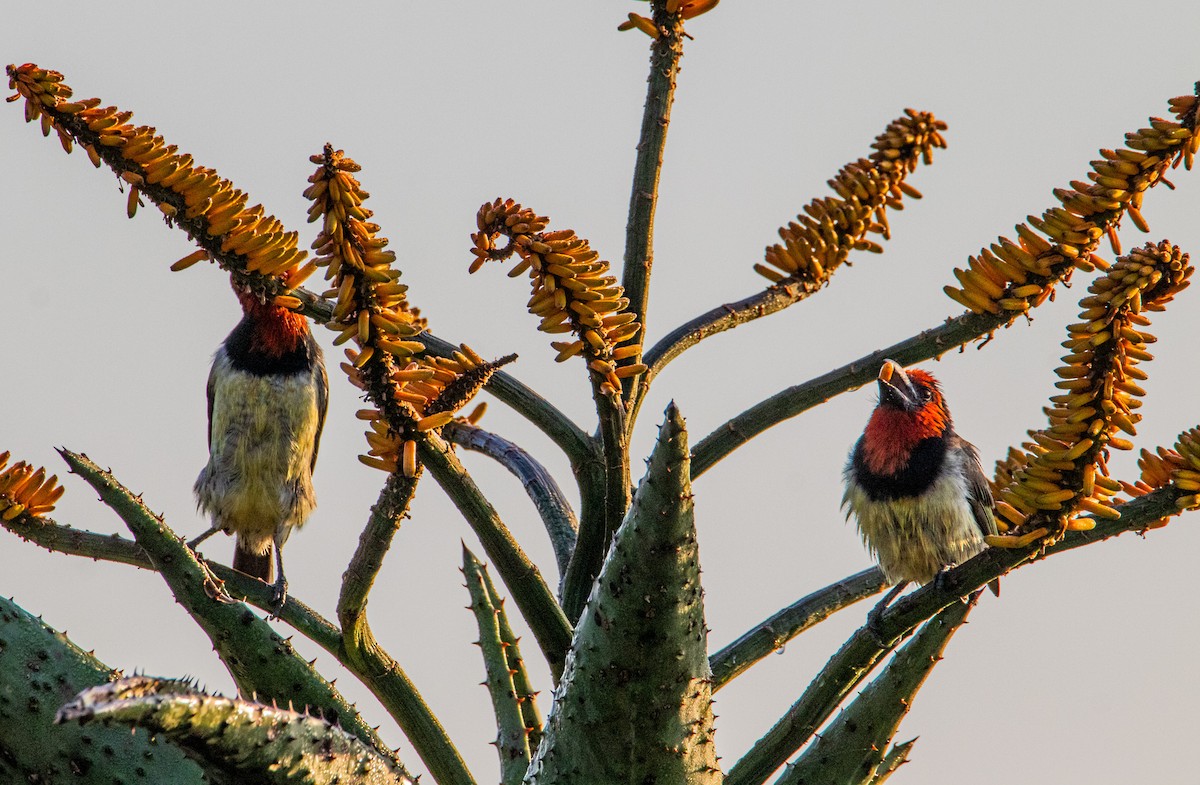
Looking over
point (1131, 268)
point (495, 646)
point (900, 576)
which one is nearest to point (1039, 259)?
point (1131, 268)

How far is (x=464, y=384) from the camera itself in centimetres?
314

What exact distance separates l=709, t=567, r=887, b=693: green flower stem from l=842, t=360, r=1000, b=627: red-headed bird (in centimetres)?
203

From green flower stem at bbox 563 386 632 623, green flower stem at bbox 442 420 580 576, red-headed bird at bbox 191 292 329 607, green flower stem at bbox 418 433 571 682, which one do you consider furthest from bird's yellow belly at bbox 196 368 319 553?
green flower stem at bbox 418 433 571 682

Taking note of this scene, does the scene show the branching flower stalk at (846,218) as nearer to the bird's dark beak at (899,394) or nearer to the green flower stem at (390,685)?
the green flower stem at (390,685)

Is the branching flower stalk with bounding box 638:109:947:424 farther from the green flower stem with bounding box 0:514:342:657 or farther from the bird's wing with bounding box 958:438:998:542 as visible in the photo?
the bird's wing with bounding box 958:438:998:542

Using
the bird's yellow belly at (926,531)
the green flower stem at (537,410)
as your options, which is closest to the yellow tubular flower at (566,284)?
the green flower stem at (537,410)

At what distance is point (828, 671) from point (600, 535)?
0.79 metres

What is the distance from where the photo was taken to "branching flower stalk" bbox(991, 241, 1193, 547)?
2.84 metres

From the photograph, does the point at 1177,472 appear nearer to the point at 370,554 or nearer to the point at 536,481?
the point at 370,554

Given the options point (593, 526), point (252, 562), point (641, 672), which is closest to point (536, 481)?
point (593, 526)

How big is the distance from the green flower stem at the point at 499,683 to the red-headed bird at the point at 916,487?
2.85 m

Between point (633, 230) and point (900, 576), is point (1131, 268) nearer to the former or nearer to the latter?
point (633, 230)

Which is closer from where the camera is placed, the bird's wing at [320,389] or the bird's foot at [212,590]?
the bird's foot at [212,590]

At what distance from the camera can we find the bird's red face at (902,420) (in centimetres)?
782
